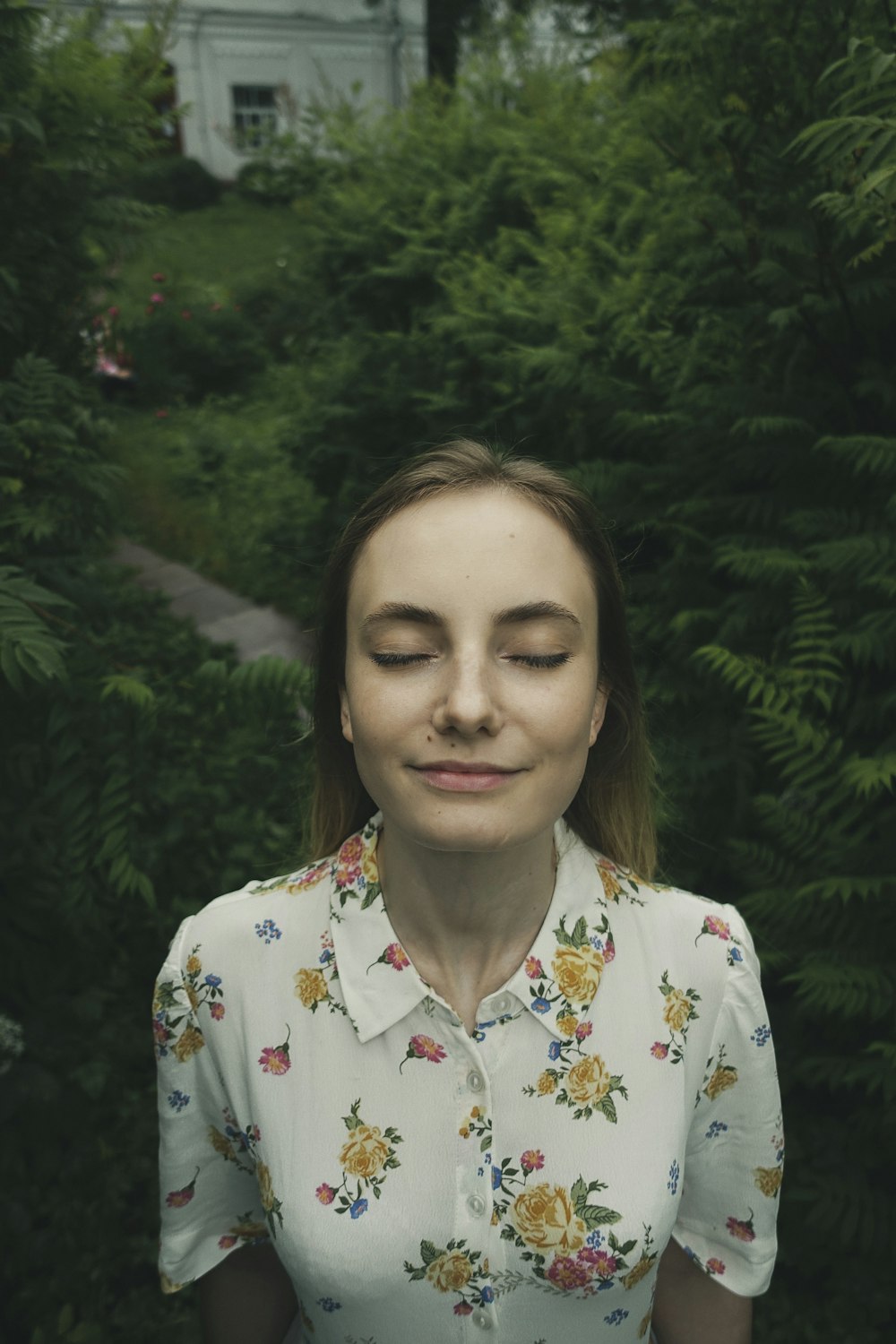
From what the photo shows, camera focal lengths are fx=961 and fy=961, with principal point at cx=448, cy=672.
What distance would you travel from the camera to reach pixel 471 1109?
1403mm

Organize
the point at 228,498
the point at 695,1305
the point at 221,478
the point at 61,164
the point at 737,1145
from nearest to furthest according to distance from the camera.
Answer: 1. the point at 737,1145
2. the point at 695,1305
3. the point at 61,164
4. the point at 228,498
5. the point at 221,478

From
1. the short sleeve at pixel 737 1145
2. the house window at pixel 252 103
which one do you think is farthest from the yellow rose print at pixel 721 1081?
the house window at pixel 252 103

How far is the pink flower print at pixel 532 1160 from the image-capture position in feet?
4.55

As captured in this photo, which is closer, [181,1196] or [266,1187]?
[266,1187]

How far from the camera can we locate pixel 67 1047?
11.6 ft

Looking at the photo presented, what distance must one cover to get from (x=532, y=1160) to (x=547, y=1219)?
79 mm

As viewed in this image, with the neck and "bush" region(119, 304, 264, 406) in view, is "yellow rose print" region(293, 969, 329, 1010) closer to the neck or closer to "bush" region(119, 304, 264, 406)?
the neck

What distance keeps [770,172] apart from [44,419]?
8.84 feet

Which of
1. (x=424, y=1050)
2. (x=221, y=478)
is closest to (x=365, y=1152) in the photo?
(x=424, y=1050)

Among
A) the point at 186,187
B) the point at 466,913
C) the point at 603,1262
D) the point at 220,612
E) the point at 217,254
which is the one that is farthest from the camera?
the point at 186,187

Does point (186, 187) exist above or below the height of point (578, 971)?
above

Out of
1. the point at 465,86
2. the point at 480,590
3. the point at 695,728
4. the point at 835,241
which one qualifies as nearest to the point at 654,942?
the point at 480,590

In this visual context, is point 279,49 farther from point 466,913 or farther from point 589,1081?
point 589,1081

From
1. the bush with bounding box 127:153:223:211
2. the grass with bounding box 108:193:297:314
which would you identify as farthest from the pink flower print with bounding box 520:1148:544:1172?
the bush with bounding box 127:153:223:211
